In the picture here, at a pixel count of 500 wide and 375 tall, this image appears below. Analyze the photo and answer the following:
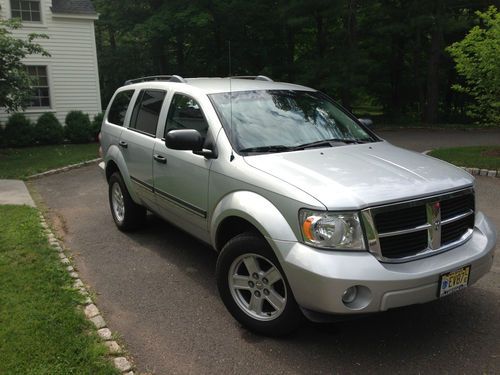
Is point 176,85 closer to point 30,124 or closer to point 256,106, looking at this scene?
point 256,106

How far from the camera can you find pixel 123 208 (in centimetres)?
611

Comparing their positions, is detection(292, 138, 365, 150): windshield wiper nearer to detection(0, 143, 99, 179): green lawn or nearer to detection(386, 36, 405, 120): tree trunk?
detection(0, 143, 99, 179): green lawn

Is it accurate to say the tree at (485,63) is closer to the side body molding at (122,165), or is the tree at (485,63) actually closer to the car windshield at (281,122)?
the car windshield at (281,122)

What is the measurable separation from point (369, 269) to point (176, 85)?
2967 mm

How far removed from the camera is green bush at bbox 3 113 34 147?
1594cm

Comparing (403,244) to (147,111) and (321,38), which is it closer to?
(147,111)

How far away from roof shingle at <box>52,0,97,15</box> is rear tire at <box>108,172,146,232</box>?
13828mm

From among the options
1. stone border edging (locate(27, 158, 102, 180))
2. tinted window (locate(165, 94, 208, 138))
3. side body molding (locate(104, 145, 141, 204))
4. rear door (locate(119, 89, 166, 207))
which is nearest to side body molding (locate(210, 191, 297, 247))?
tinted window (locate(165, 94, 208, 138))

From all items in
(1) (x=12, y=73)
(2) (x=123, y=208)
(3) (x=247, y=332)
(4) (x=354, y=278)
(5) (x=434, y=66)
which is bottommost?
(3) (x=247, y=332)

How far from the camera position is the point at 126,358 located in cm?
328

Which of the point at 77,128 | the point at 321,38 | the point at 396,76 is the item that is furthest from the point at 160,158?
the point at 396,76

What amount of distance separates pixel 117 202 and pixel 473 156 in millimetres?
8328

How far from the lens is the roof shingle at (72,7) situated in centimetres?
1756

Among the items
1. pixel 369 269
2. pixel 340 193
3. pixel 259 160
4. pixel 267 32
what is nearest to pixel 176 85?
pixel 259 160
